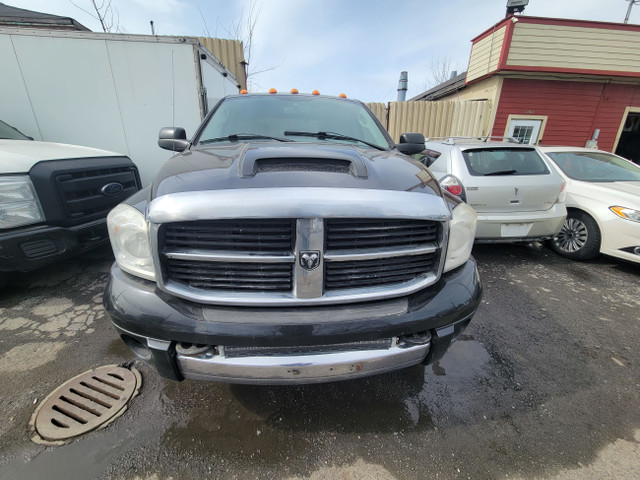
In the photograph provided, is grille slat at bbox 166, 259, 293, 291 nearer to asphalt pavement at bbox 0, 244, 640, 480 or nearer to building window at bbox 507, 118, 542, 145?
asphalt pavement at bbox 0, 244, 640, 480

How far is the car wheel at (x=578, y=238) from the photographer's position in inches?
161

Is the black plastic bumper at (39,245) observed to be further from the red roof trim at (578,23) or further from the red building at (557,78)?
the red roof trim at (578,23)

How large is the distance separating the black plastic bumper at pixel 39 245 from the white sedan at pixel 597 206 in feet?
20.5

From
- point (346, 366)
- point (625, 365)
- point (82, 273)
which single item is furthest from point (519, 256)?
point (82, 273)

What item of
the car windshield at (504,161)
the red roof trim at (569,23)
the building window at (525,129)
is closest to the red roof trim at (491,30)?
the red roof trim at (569,23)

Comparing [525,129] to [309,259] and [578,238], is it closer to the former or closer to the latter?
[578,238]

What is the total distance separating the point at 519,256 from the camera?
14.7 feet

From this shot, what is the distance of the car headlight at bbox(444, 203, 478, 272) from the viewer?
1.56 meters

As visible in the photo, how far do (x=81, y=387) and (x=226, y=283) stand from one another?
59.7 inches

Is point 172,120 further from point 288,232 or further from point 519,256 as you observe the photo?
point 519,256

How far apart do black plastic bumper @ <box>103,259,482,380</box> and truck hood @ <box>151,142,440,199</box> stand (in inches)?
20.7

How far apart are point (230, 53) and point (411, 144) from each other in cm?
955

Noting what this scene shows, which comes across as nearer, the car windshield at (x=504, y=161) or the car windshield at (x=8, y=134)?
the car windshield at (x=8, y=134)

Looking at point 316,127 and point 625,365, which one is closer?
point 625,365
